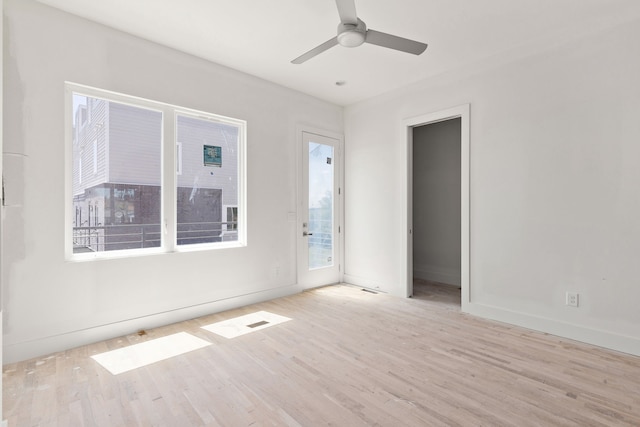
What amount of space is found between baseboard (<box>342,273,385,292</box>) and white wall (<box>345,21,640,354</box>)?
1347mm

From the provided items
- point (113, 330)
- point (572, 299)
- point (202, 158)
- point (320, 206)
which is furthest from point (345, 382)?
point (320, 206)

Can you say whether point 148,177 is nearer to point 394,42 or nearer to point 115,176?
point 115,176

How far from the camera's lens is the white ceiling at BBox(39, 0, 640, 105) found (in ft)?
9.12

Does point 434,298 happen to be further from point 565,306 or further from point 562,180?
point 562,180

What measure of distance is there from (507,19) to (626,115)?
4.32ft

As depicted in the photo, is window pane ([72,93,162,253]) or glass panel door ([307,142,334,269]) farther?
glass panel door ([307,142,334,269])

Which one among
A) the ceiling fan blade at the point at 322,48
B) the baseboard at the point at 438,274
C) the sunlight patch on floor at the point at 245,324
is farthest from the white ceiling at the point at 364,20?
the baseboard at the point at 438,274

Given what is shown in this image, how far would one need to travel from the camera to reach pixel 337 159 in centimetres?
523

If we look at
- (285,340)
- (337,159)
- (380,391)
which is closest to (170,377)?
(285,340)

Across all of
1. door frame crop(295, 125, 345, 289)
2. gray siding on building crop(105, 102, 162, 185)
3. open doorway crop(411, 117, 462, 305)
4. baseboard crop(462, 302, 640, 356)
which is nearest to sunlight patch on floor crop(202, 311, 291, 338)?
door frame crop(295, 125, 345, 289)

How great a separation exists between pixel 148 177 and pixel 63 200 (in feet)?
2.50

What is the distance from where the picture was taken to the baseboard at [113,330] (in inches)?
107

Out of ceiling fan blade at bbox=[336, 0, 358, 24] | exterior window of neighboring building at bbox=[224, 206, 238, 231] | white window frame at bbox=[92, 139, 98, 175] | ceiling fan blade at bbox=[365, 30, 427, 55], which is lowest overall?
exterior window of neighboring building at bbox=[224, 206, 238, 231]

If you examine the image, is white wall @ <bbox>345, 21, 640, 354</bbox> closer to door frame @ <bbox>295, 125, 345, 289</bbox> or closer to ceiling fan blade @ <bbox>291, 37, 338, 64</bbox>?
door frame @ <bbox>295, 125, 345, 289</bbox>
